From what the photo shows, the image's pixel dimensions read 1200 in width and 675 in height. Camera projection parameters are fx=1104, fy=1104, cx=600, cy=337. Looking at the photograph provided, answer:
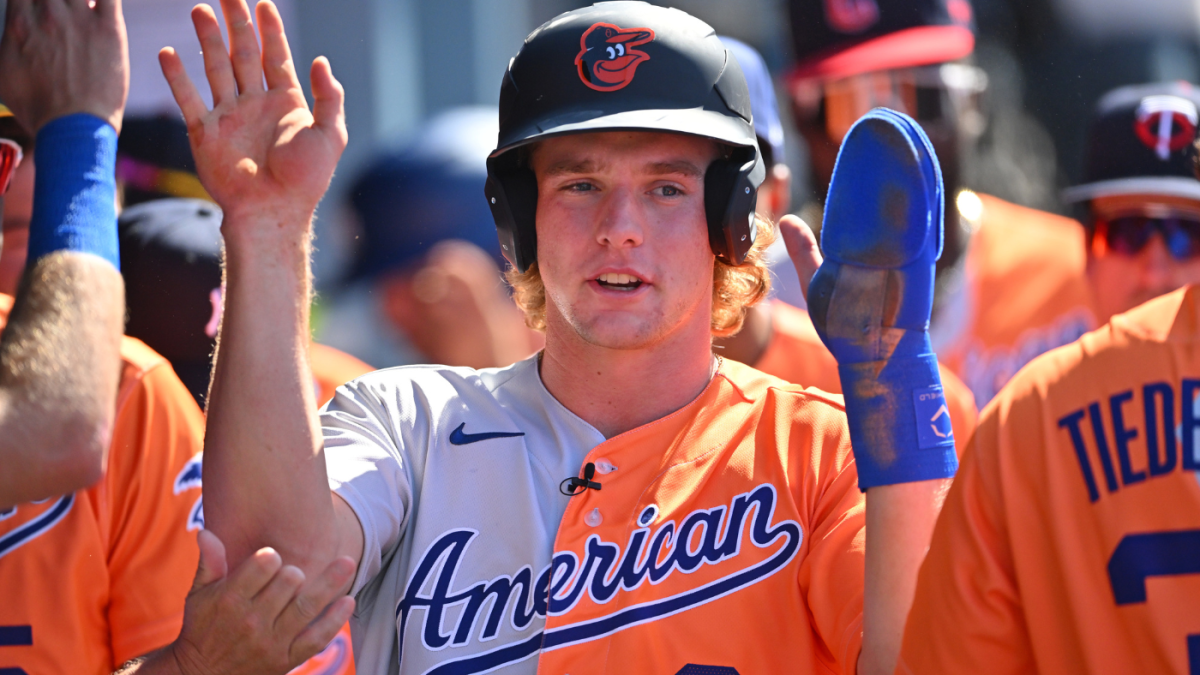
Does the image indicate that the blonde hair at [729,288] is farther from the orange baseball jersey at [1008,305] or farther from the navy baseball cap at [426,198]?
the navy baseball cap at [426,198]

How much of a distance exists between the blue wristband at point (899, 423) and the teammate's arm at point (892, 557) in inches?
0.9

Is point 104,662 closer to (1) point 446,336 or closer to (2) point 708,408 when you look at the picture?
(2) point 708,408

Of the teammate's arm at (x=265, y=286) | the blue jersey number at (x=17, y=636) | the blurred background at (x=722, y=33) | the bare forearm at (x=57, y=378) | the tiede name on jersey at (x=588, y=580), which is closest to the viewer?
the bare forearm at (x=57, y=378)

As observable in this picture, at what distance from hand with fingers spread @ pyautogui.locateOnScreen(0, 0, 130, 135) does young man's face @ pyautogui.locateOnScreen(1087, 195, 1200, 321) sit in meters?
3.37

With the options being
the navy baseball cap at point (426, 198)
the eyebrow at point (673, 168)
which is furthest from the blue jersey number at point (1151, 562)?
the navy baseball cap at point (426, 198)

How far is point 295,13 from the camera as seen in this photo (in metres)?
4.73

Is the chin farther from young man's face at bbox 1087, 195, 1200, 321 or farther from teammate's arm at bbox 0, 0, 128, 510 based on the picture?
young man's face at bbox 1087, 195, 1200, 321

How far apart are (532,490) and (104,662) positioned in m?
1.05

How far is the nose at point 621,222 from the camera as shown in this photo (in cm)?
207

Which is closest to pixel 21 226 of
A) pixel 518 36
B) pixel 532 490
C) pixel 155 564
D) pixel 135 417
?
pixel 135 417

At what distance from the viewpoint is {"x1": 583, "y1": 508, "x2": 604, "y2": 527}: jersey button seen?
1.97 meters

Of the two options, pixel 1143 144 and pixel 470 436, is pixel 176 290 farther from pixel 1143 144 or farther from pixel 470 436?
pixel 1143 144

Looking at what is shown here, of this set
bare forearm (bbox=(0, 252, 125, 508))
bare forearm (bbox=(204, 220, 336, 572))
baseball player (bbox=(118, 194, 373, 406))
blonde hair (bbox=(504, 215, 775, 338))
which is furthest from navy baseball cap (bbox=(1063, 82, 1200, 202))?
bare forearm (bbox=(0, 252, 125, 508))

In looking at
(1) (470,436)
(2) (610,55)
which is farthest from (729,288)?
(1) (470,436)
